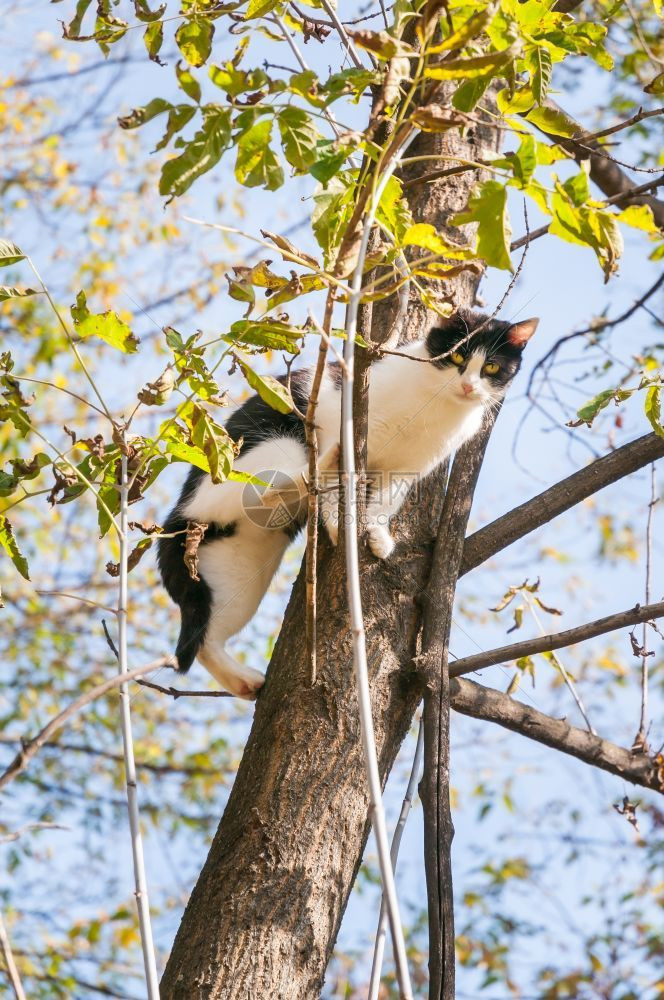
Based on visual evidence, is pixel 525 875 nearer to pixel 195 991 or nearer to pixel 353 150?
pixel 195 991

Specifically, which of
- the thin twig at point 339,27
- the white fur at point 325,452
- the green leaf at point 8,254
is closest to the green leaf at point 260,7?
the thin twig at point 339,27

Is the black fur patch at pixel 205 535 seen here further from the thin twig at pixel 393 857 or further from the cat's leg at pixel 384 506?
the thin twig at pixel 393 857

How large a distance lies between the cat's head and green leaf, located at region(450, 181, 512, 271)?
6.33ft

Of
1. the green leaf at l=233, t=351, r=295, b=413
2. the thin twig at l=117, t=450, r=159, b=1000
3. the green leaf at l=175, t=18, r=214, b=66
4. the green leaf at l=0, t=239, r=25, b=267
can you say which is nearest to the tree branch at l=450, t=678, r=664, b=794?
the green leaf at l=233, t=351, r=295, b=413

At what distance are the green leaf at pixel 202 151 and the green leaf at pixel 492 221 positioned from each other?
442 mm

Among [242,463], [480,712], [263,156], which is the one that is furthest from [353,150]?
[242,463]

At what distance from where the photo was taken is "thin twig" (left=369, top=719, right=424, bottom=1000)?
1.53 meters

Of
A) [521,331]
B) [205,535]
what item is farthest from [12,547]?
[521,331]

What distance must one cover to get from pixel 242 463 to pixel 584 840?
5.61m

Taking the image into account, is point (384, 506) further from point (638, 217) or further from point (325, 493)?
point (638, 217)

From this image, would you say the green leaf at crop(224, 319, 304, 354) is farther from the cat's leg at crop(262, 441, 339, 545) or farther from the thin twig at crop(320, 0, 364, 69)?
the thin twig at crop(320, 0, 364, 69)

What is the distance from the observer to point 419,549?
255 centimetres

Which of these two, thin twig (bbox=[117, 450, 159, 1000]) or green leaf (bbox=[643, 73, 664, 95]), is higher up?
green leaf (bbox=[643, 73, 664, 95])

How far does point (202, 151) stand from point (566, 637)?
1336 mm
